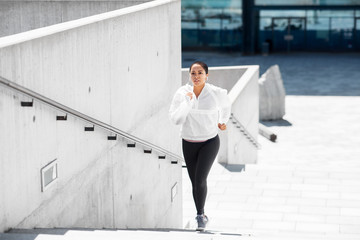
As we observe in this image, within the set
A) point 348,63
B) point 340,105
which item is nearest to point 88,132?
point 340,105

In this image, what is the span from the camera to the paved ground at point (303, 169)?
8820 millimetres

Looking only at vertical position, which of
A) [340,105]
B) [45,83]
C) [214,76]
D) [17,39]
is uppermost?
[17,39]

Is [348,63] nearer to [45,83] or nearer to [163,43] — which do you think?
[163,43]

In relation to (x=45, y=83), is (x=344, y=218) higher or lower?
lower

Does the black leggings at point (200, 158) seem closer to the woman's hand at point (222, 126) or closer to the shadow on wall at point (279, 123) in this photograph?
the woman's hand at point (222, 126)

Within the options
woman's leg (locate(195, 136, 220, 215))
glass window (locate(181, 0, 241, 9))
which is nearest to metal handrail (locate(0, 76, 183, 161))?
woman's leg (locate(195, 136, 220, 215))

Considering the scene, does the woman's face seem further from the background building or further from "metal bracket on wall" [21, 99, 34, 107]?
the background building

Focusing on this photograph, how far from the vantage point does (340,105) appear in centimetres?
2642

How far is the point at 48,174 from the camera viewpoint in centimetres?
511

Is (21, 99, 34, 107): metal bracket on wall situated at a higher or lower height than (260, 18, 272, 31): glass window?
higher

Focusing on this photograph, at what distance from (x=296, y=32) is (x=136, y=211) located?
34948 millimetres

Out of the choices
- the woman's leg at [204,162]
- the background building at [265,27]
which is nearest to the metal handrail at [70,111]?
the woman's leg at [204,162]

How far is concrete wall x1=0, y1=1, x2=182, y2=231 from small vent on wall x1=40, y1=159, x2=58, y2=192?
0.04 m

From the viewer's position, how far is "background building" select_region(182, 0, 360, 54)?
40156mm
